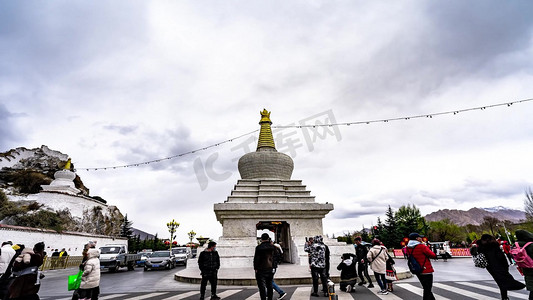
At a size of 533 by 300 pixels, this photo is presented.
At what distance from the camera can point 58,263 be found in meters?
23.6

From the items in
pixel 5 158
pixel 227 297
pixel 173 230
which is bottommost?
pixel 227 297

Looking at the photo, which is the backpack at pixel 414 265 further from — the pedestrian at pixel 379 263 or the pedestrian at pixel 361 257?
the pedestrian at pixel 361 257

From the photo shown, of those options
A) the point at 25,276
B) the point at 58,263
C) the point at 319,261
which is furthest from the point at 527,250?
the point at 58,263

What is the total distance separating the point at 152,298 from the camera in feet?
26.8

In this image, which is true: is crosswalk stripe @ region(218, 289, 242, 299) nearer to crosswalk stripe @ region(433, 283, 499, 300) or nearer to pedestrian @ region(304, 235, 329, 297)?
pedestrian @ region(304, 235, 329, 297)

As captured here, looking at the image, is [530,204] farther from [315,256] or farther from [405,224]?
[315,256]

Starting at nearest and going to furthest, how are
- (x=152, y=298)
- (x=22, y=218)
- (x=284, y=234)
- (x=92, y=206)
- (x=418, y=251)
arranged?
(x=418, y=251) → (x=152, y=298) → (x=284, y=234) → (x=22, y=218) → (x=92, y=206)

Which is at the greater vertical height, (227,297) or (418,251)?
(418,251)

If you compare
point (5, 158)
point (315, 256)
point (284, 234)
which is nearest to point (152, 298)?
point (315, 256)

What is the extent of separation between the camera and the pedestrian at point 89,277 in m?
6.21

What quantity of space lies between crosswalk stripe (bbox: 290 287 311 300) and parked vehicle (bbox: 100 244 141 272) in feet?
49.9

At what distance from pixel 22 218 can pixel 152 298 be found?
115ft

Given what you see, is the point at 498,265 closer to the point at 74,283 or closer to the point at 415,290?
the point at 415,290

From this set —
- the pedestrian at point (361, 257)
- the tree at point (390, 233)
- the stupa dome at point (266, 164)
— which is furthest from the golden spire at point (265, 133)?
the tree at point (390, 233)
